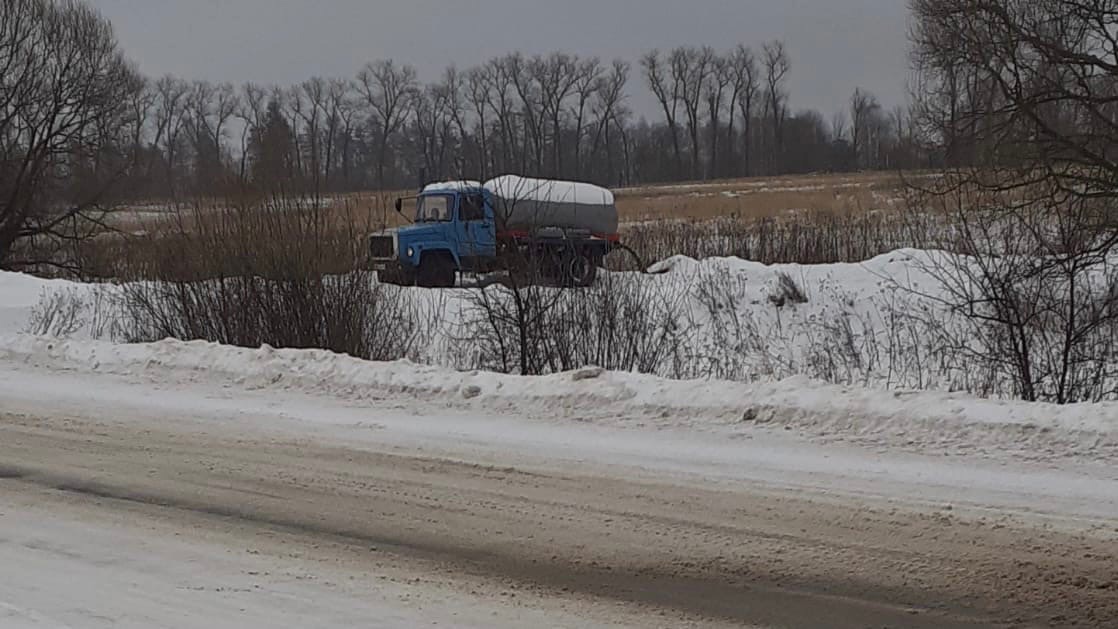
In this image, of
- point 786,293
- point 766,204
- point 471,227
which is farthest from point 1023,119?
point 766,204

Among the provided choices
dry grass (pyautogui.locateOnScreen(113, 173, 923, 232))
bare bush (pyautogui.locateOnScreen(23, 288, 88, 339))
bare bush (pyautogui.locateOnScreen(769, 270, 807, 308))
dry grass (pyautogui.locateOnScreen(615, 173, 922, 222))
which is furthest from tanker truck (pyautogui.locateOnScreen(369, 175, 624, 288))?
dry grass (pyautogui.locateOnScreen(615, 173, 922, 222))

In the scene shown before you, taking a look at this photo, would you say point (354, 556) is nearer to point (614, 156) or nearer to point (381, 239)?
point (381, 239)

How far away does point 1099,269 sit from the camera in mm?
16312

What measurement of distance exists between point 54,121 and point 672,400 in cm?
3427

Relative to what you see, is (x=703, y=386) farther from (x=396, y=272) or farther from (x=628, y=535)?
(x=396, y=272)

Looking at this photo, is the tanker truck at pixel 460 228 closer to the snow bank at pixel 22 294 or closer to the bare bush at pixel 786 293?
the bare bush at pixel 786 293

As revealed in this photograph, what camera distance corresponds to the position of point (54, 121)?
38344 millimetres

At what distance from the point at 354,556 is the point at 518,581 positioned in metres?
0.97

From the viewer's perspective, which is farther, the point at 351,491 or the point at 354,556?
the point at 351,491

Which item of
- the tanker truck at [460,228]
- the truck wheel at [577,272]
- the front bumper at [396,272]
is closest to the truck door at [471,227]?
the tanker truck at [460,228]

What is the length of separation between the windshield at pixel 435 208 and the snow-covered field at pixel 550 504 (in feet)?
55.3

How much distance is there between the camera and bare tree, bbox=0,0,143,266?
37.7m

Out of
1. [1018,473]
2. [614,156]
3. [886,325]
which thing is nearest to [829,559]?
[1018,473]

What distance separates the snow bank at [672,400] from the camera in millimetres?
8172
